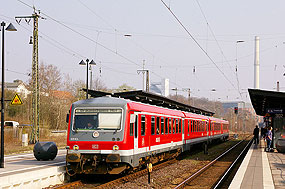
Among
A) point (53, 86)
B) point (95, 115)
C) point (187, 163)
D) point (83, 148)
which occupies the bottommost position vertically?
point (187, 163)

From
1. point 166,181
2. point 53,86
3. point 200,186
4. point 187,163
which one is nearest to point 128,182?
point 166,181

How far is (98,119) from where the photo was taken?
14.4 m

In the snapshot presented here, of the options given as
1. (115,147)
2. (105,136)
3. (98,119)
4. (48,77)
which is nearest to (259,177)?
(115,147)

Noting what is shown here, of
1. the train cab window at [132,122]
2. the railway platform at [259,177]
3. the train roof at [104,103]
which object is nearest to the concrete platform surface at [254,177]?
the railway platform at [259,177]

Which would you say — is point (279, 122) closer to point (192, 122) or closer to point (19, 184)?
point (192, 122)

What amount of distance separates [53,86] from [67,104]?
316 cm

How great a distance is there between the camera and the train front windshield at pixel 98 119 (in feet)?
46.9

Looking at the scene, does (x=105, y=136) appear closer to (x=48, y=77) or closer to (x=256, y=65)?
(x=48, y=77)

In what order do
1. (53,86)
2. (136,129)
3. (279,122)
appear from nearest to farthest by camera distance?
1. (136,129)
2. (279,122)
3. (53,86)

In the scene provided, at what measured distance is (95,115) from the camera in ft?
47.4

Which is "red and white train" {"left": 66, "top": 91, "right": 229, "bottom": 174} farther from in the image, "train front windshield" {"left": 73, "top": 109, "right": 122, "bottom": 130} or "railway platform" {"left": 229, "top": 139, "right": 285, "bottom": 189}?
"railway platform" {"left": 229, "top": 139, "right": 285, "bottom": 189}

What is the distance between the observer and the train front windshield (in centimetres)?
1429

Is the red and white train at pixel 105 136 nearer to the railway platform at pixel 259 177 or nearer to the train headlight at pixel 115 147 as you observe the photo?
the train headlight at pixel 115 147

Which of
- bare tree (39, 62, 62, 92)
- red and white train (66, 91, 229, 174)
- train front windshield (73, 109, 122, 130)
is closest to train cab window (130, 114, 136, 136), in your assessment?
red and white train (66, 91, 229, 174)
